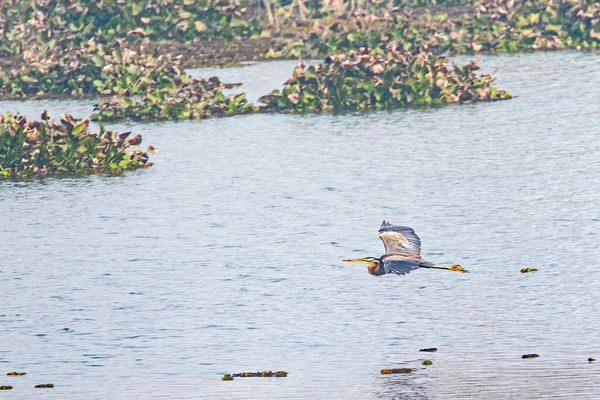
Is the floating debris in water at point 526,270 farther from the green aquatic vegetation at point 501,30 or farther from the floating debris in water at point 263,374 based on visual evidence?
the green aquatic vegetation at point 501,30

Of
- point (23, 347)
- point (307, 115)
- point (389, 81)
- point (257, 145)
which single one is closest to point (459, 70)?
point (389, 81)

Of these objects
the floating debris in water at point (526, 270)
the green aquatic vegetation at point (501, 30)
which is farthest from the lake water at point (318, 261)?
the green aquatic vegetation at point (501, 30)

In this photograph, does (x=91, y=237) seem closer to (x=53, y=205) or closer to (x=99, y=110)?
(x=53, y=205)

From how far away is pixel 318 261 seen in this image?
20281mm

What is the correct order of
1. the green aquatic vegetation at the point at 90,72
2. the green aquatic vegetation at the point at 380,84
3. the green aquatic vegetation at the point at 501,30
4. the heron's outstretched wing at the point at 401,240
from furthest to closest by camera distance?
1. the green aquatic vegetation at the point at 501,30
2. the green aquatic vegetation at the point at 90,72
3. the green aquatic vegetation at the point at 380,84
4. the heron's outstretched wing at the point at 401,240

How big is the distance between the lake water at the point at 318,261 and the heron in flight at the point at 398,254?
0.86m

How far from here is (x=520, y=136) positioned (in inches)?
1176

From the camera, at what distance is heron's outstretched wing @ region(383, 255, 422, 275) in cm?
1495

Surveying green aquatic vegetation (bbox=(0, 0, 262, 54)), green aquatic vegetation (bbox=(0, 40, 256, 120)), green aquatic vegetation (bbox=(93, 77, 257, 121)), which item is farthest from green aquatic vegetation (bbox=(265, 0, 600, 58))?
green aquatic vegetation (bbox=(93, 77, 257, 121))

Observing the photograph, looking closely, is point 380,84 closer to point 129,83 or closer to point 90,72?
point 129,83

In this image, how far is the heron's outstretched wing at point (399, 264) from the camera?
1495 cm

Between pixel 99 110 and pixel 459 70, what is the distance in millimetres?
8851

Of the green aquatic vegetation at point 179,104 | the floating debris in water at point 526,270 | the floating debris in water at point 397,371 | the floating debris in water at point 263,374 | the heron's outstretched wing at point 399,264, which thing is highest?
the heron's outstretched wing at point 399,264

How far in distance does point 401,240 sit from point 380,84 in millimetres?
18664
